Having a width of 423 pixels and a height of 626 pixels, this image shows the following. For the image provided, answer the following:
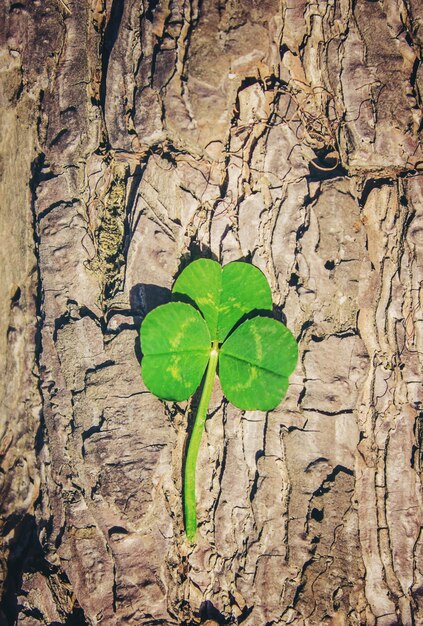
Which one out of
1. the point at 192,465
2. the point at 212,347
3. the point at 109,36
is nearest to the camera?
the point at 192,465

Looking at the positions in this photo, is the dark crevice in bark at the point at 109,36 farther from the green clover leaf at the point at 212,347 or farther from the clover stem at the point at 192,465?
the clover stem at the point at 192,465

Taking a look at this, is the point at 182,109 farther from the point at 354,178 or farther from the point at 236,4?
the point at 354,178

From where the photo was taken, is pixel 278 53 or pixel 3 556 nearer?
pixel 278 53

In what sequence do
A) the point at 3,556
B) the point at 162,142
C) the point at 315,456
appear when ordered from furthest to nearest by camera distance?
the point at 3,556 → the point at 162,142 → the point at 315,456

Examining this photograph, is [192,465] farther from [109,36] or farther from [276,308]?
[109,36]

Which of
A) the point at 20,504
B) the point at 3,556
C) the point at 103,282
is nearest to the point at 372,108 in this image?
the point at 103,282

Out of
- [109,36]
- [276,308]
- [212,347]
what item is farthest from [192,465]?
[109,36]

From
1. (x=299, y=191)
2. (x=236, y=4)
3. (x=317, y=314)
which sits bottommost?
(x=317, y=314)
